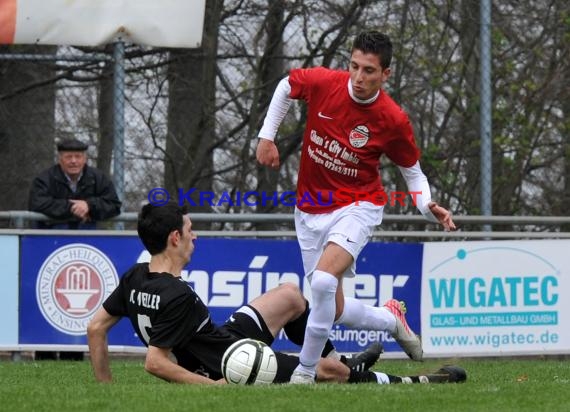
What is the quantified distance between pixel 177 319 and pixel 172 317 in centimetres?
3

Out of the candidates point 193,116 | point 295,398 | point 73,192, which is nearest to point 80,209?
point 73,192

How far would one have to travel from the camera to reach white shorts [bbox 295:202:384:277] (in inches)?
320

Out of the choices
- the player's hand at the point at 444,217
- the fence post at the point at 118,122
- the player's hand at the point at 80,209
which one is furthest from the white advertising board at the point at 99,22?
the player's hand at the point at 444,217

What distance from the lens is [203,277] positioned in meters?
11.8

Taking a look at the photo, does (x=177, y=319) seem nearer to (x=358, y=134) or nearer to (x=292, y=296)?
(x=292, y=296)

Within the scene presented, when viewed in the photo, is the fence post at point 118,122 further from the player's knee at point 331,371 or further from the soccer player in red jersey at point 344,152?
the player's knee at point 331,371

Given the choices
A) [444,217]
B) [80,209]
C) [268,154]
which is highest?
[268,154]

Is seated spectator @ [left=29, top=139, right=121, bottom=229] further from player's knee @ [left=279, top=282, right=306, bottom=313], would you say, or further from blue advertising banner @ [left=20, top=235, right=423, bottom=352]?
player's knee @ [left=279, top=282, right=306, bottom=313]

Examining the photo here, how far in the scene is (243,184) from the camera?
14.3 m

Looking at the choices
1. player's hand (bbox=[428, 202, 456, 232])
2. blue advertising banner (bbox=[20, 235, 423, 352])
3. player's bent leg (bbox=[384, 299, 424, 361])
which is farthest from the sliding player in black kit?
blue advertising banner (bbox=[20, 235, 423, 352])

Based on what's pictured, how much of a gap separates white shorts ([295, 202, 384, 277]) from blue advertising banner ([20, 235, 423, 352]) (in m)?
3.26

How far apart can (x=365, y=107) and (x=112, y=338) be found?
438cm

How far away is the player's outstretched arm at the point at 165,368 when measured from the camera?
7.22m

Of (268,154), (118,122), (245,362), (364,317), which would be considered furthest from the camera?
(118,122)
